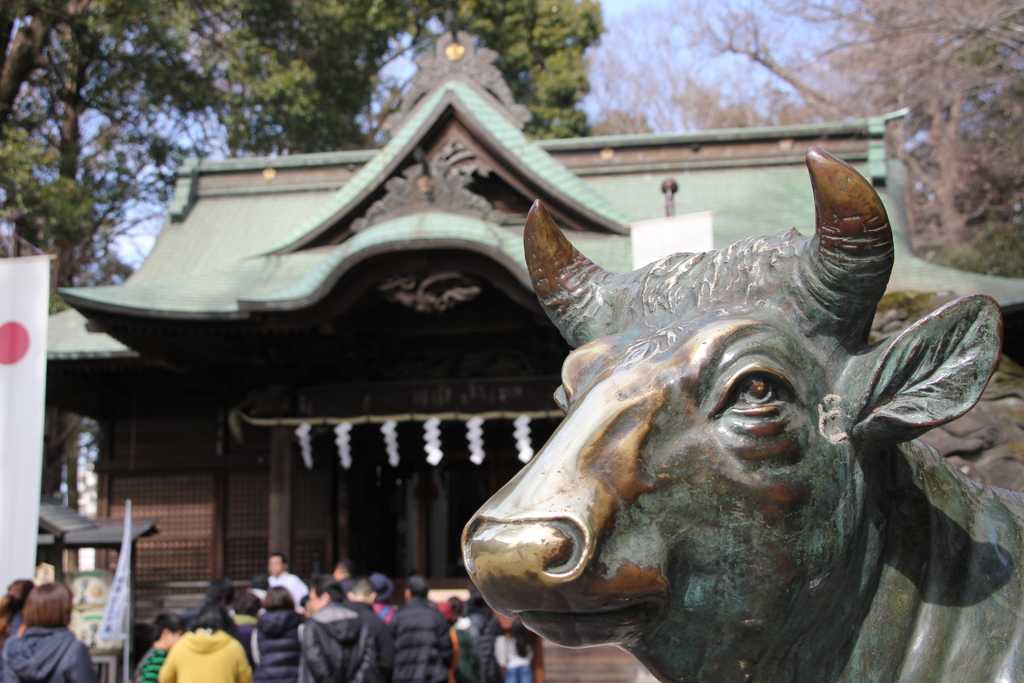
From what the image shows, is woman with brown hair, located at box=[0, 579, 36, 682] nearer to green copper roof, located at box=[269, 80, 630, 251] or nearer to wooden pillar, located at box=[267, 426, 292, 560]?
wooden pillar, located at box=[267, 426, 292, 560]

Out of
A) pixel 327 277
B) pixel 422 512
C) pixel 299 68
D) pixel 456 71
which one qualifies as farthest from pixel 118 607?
pixel 299 68

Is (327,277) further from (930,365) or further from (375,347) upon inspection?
(930,365)

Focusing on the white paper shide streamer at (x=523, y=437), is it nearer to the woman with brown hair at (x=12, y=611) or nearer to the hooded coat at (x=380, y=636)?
the hooded coat at (x=380, y=636)

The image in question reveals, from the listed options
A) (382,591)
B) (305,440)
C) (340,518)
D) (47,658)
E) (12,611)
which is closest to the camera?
(47,658)

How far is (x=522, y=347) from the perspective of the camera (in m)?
9.64

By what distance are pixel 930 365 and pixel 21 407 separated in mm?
6597

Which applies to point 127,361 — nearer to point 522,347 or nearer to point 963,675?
point 522,347

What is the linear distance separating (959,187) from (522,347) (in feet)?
47.4

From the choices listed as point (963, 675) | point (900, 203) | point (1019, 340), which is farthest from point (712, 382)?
point (900, 203)

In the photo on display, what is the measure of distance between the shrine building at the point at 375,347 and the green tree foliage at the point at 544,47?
25.4ft

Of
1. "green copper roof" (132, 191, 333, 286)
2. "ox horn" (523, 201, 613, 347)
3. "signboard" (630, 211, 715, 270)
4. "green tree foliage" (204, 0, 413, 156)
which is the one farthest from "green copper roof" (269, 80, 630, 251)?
"ox horn" (523, 201, 613, 347)

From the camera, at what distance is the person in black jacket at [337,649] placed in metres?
5.43

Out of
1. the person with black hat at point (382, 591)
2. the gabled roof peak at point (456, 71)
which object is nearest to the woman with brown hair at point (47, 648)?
the person with black hat at point (382, 591)

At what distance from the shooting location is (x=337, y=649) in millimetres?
5508
